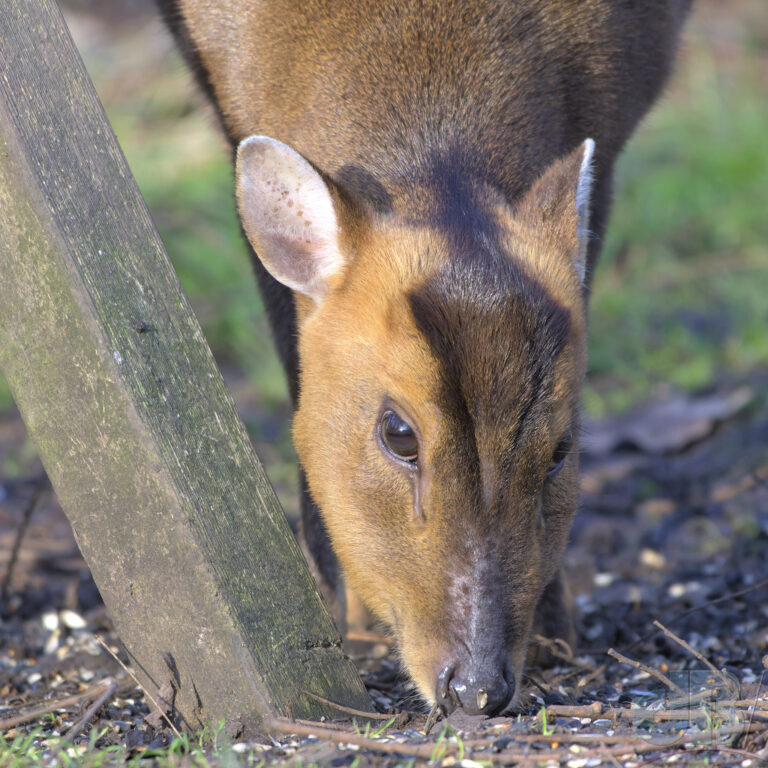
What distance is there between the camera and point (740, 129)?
32.9 ft

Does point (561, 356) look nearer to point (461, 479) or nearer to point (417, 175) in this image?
point (461, 479)

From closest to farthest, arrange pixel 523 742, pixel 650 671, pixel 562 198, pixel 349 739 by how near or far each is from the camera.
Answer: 1. pixel 349 739
2. pixel 523 742
3. pixel 650 671
4. pixel 562 198

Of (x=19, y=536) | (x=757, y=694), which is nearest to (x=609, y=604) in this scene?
(x=757, y=694)

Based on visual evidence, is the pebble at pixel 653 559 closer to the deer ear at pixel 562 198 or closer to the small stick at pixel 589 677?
the small stick at pixel 589 677

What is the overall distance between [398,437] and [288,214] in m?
0.80

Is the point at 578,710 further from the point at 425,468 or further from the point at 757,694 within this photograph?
the point at 425,468

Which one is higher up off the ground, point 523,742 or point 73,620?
point 523,742

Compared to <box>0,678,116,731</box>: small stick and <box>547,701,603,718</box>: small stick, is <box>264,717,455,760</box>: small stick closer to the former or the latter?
<box>547,701,603,718</box>: small stick

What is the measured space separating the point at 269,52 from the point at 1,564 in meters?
2.36

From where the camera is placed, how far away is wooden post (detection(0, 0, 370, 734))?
3121 millimetres

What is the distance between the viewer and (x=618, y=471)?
622 centimetres

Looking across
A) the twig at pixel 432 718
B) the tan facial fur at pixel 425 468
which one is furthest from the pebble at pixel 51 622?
the twig at pixel 432 718

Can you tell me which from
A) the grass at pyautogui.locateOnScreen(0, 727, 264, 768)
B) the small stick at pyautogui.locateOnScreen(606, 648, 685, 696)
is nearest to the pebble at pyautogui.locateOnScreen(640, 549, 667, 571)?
the small stick at pyautogui.locateOnScreen(606, 648, 685, 696)

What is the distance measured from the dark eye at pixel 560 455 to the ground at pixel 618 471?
63 centimetres
